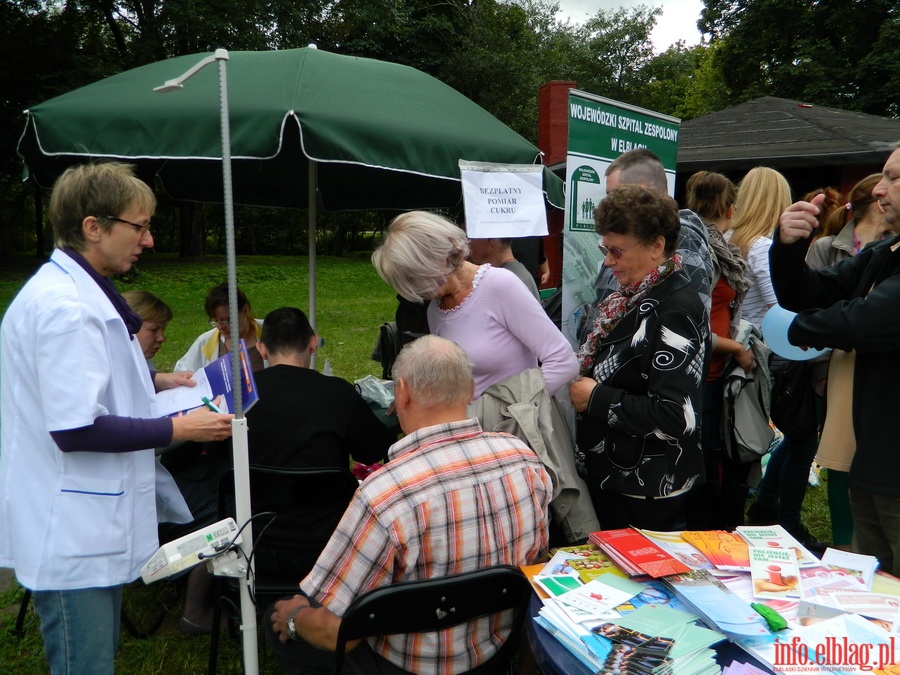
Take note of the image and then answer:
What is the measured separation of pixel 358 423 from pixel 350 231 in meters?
34.4

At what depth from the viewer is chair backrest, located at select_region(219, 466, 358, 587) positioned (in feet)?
8.11

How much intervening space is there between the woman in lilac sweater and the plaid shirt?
63 centimetres

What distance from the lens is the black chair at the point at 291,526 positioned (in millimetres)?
2469

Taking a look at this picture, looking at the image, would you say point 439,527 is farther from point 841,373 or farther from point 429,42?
point 429,42

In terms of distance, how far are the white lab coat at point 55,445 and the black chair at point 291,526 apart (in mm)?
666

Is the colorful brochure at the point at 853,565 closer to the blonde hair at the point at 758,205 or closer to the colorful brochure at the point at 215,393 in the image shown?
the colorful brochure at the point at 215,393

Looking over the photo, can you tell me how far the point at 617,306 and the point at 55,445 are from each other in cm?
169

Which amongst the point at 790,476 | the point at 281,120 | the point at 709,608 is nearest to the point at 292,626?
the point at 709,608

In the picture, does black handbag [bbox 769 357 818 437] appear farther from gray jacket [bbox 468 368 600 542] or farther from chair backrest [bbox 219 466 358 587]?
chair backrest [bbox 219 466 358 587]

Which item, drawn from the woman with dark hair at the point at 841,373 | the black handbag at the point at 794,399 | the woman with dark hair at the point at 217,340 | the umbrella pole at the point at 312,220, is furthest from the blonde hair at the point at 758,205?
the woman with dark hair at the point at 217,340

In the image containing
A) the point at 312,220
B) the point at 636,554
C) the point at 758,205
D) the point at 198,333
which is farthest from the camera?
the point at 198,333

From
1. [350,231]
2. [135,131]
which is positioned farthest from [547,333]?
[350,231]

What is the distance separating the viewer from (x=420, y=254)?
2377mm

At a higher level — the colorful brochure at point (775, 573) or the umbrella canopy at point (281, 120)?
the umbrella canopy at point (281, 120)
